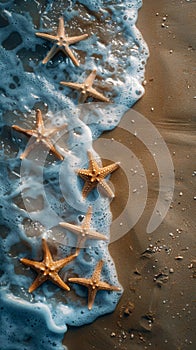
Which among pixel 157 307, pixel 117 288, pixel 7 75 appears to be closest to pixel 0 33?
pixel 7 75

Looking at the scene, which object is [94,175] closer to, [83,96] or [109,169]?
[109,169]

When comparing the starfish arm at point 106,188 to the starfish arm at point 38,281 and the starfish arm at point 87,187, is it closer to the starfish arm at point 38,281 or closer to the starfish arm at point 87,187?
the starfish arm at point 87,187

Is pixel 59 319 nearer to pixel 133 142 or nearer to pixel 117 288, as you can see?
pixel 117 288

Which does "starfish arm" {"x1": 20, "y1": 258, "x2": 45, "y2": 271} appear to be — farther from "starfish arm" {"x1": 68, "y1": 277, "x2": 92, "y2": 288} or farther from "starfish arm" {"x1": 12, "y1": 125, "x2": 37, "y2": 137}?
"starfish arm" {"x1": 12, "y1": 125, "x2": 37, "y2": 137}

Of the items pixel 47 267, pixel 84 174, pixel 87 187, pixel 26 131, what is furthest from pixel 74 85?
pixel 47 267

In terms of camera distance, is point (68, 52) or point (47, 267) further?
point (68, 52)

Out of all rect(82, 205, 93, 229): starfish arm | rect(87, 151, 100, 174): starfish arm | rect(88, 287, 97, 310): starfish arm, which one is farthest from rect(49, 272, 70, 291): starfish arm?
rect(87, 151, 100, 174): starfish arm
